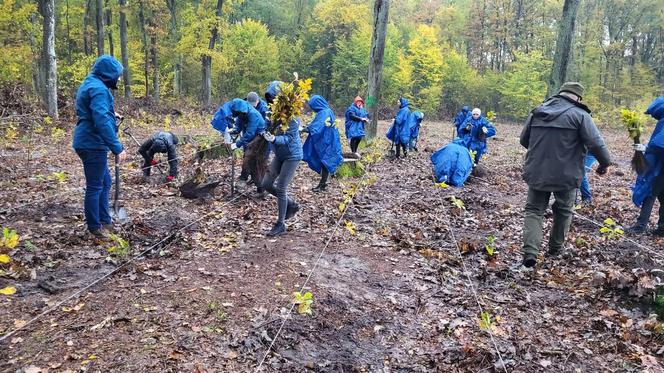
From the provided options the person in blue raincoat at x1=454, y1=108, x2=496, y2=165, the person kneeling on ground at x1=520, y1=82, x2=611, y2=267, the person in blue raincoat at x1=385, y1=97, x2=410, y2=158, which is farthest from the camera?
the person in blue raincoat at x1=385, y1=97, x2=410, y2=158

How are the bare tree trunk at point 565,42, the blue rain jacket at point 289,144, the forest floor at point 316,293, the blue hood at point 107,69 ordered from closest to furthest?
the forest floor at point 316,293 < the blue hood at point 107,69 < the blue rain jacket at point 289,144 < the bare tree trunk at point 565,42

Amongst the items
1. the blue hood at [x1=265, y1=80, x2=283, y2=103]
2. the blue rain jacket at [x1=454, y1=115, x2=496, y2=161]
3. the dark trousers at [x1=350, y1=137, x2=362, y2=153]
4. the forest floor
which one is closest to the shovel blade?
the forest floor

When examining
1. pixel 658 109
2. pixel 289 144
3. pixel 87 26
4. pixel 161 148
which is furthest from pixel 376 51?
pixel 87 26

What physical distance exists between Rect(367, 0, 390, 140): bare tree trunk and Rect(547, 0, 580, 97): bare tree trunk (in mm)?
5029

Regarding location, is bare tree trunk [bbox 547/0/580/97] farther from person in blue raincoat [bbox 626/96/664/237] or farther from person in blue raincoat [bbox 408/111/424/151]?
person in blue raincoat [bbox 408/111/424/151]

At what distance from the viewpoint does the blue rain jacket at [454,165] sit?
391 inches

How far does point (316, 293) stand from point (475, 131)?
27.0 ft

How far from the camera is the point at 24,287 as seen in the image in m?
4.33

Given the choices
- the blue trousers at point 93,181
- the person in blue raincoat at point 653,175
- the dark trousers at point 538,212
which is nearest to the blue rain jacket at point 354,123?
the person in blue raincoat at point 653,175

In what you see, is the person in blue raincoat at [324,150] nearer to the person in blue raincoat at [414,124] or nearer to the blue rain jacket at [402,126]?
the blue rain jacket at [402,126]

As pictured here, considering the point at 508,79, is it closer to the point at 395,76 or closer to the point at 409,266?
the point at 395,76

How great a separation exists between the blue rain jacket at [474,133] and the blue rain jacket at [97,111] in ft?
27.1

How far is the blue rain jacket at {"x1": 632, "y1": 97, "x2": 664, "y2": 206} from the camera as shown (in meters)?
6.52

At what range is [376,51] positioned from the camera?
14125 millimetres
